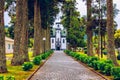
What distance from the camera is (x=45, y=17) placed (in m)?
53.2

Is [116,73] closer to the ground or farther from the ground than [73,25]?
closer to the ground

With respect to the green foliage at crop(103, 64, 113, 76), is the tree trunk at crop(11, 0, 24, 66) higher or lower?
higher

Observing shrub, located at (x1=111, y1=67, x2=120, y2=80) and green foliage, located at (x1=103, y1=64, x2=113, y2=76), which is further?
green foliage, located at (x1=103, y1=64, x2=113, y2=76)

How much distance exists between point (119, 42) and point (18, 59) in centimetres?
5749

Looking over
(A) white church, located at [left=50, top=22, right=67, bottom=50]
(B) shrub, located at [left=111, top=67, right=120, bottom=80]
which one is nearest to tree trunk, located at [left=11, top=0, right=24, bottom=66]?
(B) shrub, located at [left=111, top=67, right=120, bottom=80]

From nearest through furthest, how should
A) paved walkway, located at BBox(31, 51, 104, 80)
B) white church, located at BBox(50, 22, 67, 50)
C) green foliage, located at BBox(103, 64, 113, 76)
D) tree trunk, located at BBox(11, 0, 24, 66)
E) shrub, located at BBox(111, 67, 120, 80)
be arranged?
shrub, located at BBox(111, 67, 120, 80)
paved walkway, located at BBox(31, 51, 104, 80)
green foliage, located at BBox(103, 64, 113, 76)
tree trunk, located at BBox(11, 0, 24, 66)
white church, located at BBox(50, 22, 67, 50)

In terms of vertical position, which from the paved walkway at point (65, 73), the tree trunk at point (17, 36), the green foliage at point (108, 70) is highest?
the tree trunk at point (17, 36)

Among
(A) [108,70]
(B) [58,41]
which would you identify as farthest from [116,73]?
(B) [58,41]

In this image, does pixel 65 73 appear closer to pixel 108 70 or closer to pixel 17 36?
pixel 108 70

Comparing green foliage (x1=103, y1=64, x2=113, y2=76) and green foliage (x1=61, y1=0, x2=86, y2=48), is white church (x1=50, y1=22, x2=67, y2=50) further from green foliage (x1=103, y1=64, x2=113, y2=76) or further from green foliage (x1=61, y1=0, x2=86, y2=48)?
green foliage (x1=103, y1=64, x2=113, y2=76)

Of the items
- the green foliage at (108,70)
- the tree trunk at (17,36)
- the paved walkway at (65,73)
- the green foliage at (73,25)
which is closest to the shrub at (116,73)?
the paved walkway at (65,73)

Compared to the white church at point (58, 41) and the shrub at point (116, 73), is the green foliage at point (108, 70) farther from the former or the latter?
the white church at point (58, 41)

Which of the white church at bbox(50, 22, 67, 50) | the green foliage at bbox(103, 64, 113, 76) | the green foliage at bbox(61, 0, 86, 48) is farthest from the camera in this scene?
the white church at bbox(50, 22, 67, 50)

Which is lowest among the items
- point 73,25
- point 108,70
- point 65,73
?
point 65,73
